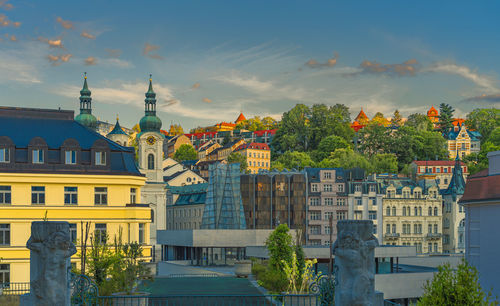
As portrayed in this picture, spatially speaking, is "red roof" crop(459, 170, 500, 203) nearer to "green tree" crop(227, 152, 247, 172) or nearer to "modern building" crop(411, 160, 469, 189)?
"modern building" crop(411, 160, 469, 189)

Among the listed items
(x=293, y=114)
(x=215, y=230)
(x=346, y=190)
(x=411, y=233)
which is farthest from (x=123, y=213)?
(x=293, y=114)

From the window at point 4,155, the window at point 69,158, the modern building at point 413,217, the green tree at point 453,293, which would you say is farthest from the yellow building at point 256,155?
the green tree at point 453,293

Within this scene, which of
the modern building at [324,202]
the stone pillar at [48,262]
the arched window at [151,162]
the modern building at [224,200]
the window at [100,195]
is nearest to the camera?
the stone pillar at [48,262]

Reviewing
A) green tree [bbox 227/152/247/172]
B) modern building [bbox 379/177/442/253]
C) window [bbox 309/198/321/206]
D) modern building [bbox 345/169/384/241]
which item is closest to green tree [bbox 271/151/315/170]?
green tree [bbox 227/152/247/172]

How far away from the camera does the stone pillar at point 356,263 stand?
15.4 m

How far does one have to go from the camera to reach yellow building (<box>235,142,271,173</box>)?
182750 mm

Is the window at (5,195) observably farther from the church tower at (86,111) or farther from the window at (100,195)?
the church tower at (86,111)

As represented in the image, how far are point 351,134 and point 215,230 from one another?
96660 millimetres

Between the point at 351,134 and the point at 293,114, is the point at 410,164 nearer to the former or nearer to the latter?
the point at 351,134

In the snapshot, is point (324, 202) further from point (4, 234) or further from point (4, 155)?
point (4, 234)

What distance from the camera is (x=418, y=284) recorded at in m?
50.8

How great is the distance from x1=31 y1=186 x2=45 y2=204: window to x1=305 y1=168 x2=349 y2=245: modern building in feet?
182

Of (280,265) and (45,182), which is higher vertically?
(45,182)

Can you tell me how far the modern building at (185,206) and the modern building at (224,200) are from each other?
65.6 ft
